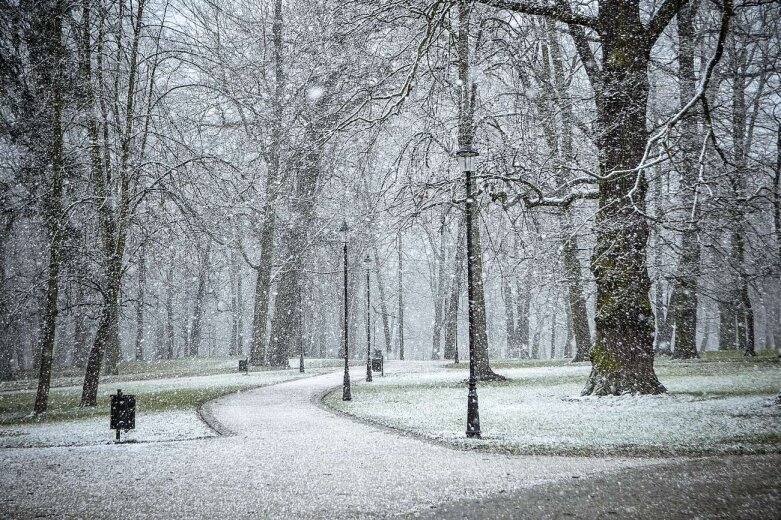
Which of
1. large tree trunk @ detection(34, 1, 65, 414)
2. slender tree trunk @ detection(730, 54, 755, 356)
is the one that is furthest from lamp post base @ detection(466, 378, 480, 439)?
large tree trunk @ detection(34, 1, 65, 414)

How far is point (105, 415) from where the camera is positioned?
12.3 meters

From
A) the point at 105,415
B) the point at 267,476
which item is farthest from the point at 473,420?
the point at 105,415

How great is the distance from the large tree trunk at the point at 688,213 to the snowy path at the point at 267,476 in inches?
189

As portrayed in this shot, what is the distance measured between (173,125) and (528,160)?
9.22 metres

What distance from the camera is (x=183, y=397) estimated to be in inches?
586

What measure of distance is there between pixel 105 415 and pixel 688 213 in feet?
46.3

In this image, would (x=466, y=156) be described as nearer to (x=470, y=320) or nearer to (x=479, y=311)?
(x=470, y=320)

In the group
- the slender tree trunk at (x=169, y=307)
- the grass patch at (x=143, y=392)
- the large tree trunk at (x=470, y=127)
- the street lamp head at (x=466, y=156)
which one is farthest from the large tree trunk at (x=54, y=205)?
the street lamp head at (x=466, y=156)

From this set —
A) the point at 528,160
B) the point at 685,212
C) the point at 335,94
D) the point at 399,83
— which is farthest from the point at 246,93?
the point at 685,212

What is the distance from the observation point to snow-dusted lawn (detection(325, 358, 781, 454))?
690 cm

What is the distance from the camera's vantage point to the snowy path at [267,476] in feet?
16.1

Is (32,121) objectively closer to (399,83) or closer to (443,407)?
(399,83)

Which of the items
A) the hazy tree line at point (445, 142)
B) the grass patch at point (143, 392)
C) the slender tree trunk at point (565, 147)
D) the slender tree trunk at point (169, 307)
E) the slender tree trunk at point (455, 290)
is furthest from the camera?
the slender tree trunk at point (455, 290)

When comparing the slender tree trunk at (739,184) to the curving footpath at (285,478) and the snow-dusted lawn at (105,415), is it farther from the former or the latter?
the snow-dusted lawn at (105,415)
